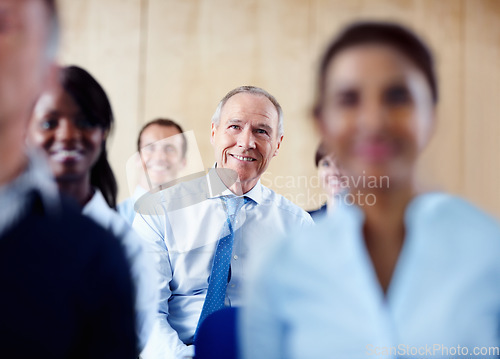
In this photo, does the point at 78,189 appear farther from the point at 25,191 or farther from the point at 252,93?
the point at 252,93

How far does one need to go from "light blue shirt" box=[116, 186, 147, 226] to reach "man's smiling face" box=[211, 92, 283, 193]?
0.19 meters

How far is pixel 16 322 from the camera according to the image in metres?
0.64

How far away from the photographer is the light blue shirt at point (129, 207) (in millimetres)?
831

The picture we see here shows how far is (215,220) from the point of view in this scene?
3.14 feet

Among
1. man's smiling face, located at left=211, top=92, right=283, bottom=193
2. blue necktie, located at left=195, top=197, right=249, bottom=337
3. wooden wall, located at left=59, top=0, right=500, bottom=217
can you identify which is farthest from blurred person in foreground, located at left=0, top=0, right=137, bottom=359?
man's smiling face, located at left=211, top=92, right=283, bottom=193

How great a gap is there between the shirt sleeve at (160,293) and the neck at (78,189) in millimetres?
121

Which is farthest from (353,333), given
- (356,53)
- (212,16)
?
(212,16)

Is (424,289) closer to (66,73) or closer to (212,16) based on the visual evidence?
(66,73)

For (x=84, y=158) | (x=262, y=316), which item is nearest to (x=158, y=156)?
(x=84, y=158)

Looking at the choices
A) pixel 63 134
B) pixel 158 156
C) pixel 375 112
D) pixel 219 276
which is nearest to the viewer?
pixel 375 112

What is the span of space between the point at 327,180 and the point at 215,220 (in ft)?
0.92

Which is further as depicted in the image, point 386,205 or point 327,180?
point 327,180

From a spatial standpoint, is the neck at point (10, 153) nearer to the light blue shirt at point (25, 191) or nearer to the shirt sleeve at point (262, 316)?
the light blue shirt at point (25, 191)

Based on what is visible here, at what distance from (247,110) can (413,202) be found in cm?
42
